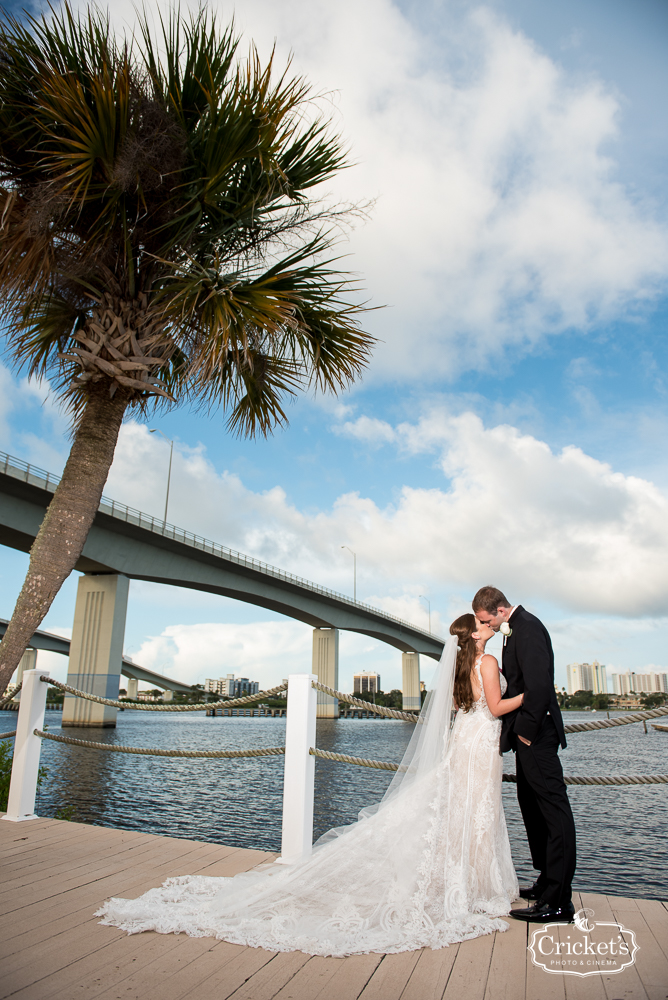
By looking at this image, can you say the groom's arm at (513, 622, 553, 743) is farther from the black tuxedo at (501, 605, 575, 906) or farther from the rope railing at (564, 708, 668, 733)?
the rope railing at (564, 708, 668, 733)

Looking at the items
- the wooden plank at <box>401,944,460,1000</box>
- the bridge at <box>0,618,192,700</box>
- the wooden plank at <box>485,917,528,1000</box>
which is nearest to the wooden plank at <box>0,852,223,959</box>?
the wooden plank at <box>401,944,460,1000</box>

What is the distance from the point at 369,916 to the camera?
2.80m

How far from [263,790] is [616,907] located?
12.0 metres

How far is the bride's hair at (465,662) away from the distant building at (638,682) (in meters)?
110

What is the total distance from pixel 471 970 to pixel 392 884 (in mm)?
615

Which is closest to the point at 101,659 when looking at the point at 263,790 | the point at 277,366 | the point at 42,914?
the point at 263,790

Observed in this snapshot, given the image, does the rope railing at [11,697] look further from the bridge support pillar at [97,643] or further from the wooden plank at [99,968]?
the bridge support pillar at [97,643]

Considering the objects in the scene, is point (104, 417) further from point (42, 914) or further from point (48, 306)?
point (42, 914)

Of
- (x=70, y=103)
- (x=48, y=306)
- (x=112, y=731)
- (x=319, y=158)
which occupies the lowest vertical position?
(x=112, y=731)

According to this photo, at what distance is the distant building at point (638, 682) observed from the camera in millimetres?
99575

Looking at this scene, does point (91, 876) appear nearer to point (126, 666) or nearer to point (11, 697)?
point (11, 697)

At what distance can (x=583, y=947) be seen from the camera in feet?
8.70

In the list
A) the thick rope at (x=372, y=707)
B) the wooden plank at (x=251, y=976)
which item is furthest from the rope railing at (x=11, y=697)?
the wooden plank at (x=251, y=976)

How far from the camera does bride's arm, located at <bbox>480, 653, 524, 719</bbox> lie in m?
3.24
